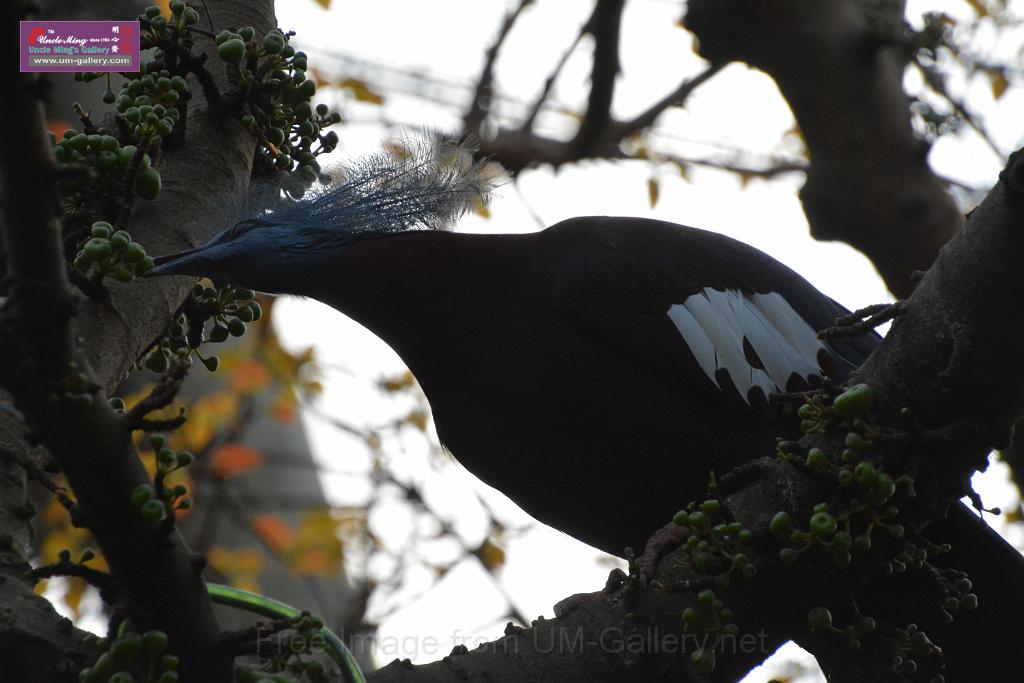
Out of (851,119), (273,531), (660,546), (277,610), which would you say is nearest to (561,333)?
(660,546)

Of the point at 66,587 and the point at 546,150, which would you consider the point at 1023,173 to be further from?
the point at 66,587

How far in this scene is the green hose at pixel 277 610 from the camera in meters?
1.61

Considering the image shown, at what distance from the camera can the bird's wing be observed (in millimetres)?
2623

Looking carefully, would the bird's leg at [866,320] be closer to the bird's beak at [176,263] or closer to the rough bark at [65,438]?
the rough bark at [65,438]

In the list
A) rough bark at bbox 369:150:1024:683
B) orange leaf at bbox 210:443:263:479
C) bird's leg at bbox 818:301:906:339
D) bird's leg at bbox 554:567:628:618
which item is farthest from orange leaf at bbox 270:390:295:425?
bird's leg at bbox 818:301:906:339

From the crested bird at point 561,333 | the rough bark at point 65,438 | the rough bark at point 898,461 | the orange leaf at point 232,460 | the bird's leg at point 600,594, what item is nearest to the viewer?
the rough bark at point 65,438

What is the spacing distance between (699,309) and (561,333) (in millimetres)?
405

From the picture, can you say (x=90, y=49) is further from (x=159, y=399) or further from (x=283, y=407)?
(x=283, y=407)

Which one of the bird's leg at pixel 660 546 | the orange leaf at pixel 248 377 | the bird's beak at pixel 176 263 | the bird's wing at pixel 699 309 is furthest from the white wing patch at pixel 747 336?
the orange leaf at pixel 248 377

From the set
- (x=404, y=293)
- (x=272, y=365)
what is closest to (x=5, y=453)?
(x=404, y=293)

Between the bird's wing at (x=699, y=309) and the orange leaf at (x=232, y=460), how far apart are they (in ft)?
9.83

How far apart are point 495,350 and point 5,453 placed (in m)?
1.17

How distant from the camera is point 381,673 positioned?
71.7 inches

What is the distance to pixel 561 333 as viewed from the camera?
2.62m
